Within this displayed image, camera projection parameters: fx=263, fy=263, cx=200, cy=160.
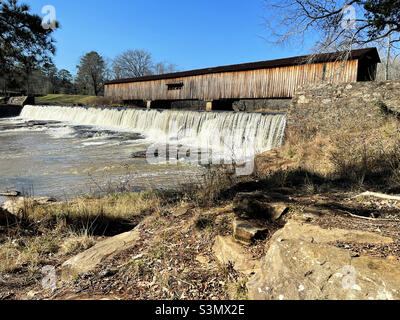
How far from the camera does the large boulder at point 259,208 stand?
288 cm

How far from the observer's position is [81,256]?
2891 mm

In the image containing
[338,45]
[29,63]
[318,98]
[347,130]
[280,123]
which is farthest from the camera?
[280,123]

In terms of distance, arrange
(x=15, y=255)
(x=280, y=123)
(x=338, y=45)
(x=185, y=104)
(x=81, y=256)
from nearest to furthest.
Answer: (x=81, y=256) → (x=15, y=255) → (x=338, y=45) → (x=280, y=123) → (x=185, y=104)

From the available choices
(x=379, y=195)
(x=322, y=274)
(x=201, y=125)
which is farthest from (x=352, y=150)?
(x=201, y=125)

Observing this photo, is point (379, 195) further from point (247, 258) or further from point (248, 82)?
point (248, 82)

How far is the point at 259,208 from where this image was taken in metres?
2.98

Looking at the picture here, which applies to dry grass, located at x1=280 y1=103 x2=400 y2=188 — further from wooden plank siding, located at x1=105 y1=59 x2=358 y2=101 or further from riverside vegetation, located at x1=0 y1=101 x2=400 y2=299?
wooden plank siding, located at x1=105 y1=59 x2=358 y2=101

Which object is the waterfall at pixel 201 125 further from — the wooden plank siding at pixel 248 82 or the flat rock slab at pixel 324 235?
the flat rock slab at pixel 324 235

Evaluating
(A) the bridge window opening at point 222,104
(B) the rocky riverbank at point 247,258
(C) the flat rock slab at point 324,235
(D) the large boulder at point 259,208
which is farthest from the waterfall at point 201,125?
(C) the flat rock slab at point 324,235

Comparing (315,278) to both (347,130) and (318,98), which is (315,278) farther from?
(318,98)

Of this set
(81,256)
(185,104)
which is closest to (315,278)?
(81,256)

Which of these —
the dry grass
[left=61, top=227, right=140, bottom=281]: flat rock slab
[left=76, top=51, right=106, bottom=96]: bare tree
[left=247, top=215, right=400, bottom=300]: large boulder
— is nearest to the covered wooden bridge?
the dry grass

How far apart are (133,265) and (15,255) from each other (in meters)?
1.71

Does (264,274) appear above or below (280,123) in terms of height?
below
